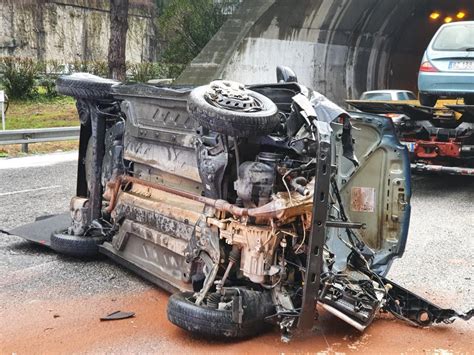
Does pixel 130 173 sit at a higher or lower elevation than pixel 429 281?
higher

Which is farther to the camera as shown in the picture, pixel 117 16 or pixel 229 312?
pixel 117 16

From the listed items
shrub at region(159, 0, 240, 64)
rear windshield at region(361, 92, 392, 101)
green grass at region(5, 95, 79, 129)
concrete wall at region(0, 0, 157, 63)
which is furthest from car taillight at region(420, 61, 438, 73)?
concrete wall at region(0, 0, 157, 63)

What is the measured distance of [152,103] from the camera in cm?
480

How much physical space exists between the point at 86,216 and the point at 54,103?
16.2 meters

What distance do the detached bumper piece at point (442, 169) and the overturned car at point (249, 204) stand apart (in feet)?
14.1

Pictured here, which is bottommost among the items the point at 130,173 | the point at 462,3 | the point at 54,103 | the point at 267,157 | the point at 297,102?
the point at 54,103

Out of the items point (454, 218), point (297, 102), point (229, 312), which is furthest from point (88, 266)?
point (454, 218)

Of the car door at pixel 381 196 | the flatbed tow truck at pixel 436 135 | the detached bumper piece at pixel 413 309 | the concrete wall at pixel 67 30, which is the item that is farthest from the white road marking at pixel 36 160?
the concrete wall at pixel 67 30

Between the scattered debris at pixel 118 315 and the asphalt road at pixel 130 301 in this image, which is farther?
the scattered debris at pixel 118 315

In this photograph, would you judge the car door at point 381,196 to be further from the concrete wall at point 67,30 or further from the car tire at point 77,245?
the concrete wall at point 67,30

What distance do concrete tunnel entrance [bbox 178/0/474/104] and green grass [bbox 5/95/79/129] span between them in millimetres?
3846

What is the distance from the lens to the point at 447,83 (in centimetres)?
939

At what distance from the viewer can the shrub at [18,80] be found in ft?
64.8

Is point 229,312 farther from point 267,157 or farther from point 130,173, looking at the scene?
point 130,173
